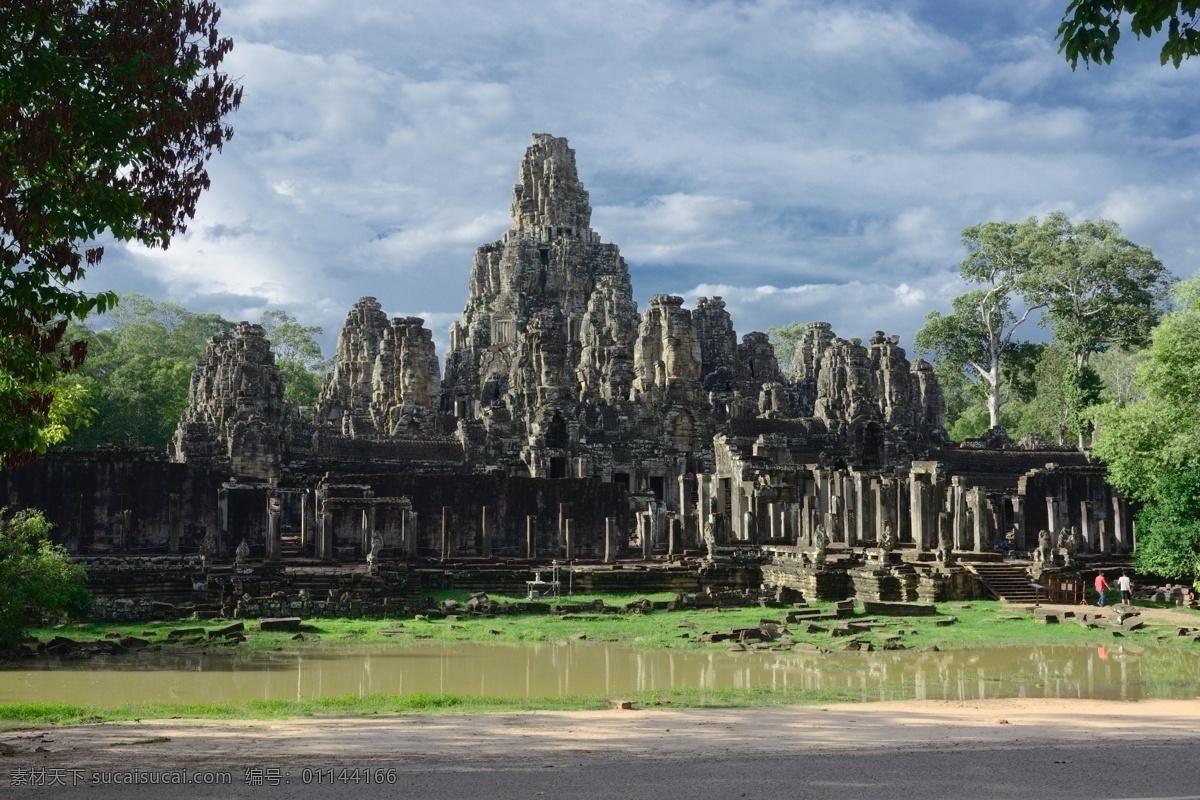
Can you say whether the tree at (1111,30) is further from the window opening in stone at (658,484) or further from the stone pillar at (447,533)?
the window opening in stone at (658,484)

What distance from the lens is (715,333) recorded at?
227ft

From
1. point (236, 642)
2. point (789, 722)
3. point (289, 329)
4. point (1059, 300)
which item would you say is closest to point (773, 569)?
point (236, 642)

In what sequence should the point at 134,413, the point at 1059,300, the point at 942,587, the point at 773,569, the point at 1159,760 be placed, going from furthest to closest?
the point at 1059,300
the point at 134,413
the point at 773,569
the point at 942,587
the point at 1159,760

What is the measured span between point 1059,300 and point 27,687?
50.6m

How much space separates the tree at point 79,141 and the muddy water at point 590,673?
19.9 ft

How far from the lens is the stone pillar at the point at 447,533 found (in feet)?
98.0

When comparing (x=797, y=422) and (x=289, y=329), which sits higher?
(x=289, y=329)

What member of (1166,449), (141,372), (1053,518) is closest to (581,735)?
(1166,449)

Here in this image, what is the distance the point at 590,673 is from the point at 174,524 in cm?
1599

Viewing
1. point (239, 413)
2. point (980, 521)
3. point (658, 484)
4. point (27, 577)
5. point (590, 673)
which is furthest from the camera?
point (658, 484)

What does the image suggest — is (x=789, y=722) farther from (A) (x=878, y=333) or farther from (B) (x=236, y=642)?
(A) (x=878, y=333)

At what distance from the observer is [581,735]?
11164 millimetres

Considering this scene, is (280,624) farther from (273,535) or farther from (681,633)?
(273,535)

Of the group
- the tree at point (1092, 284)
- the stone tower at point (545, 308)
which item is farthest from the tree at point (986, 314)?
the stone tower at point (545, 308)
